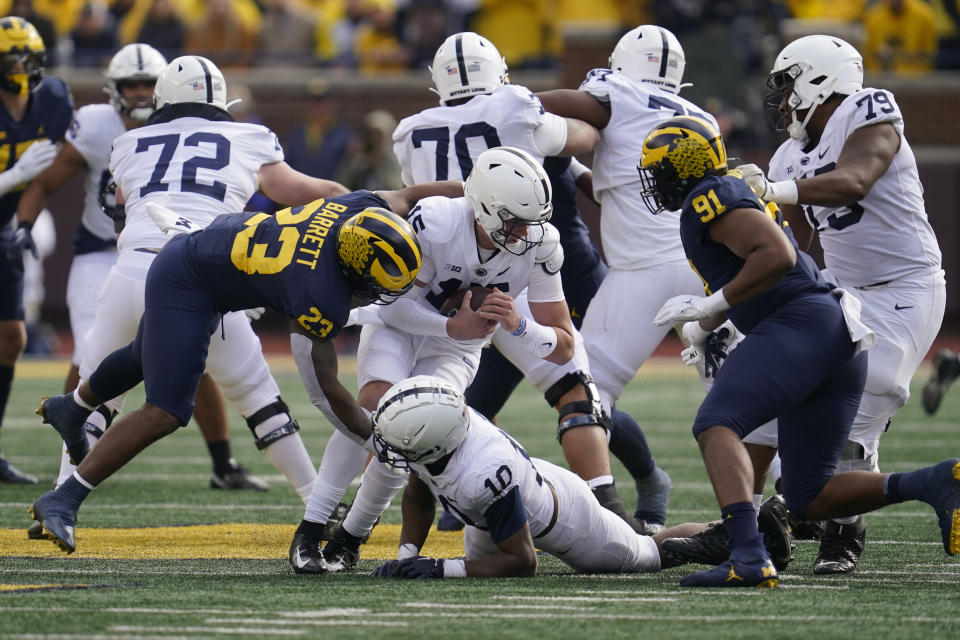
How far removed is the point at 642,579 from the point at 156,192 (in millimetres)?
2528

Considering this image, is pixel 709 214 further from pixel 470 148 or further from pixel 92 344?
pixel 92 344

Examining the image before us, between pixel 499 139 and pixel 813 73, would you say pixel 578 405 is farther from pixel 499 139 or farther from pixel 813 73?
pixel 813 73

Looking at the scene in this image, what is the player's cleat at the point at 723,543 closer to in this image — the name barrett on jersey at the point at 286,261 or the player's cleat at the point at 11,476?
the name barrett on jersey at the point at 286,261

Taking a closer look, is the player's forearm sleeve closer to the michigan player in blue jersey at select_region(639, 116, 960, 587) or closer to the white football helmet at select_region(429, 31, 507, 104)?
the michigan player in blue jersey at select_region(639, 116, 960, 587)

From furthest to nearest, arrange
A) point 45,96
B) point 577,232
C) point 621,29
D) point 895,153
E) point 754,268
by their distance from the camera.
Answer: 1. point 621,29
2. point 45,96
3. point 577,232
4. point 895,153
5. point 754,268

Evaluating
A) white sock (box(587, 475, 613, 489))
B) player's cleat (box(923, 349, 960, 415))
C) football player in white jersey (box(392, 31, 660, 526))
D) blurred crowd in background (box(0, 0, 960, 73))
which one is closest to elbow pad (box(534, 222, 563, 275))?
football player in white jersey (box(392, 31, 660, 526))

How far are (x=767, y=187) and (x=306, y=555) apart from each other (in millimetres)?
1950

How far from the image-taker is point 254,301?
5086mm

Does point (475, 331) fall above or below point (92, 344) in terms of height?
above

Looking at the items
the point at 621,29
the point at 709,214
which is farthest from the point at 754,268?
the point at 621,29

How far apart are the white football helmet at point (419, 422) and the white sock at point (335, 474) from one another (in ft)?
1.90

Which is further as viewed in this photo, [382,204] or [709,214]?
[382,204]

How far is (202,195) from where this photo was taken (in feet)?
19.8

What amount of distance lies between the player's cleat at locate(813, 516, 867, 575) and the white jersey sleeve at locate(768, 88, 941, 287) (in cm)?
99
